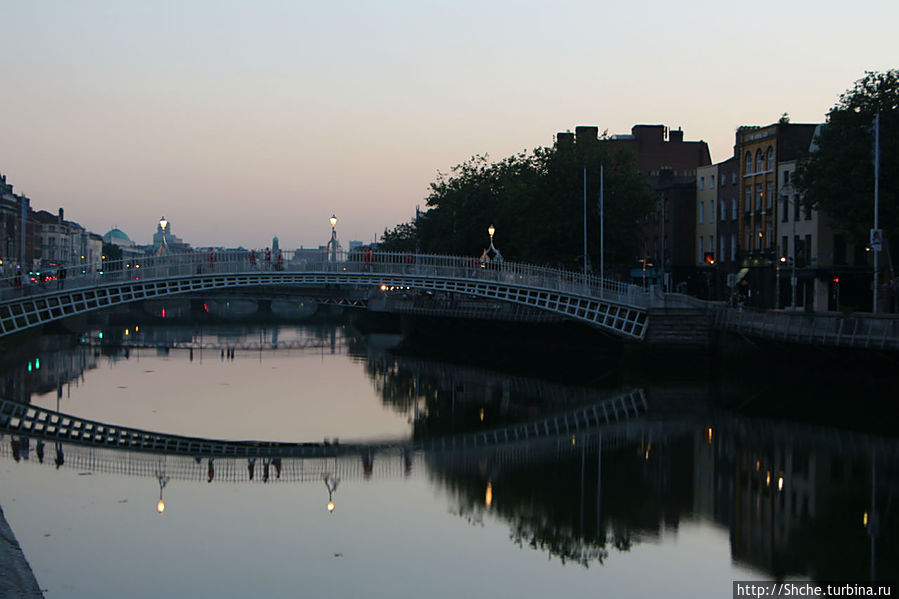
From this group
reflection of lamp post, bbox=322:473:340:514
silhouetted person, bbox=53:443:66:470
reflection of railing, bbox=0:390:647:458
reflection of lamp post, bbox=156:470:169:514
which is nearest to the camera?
reflection of lamp post, bbox=156:470:169:514

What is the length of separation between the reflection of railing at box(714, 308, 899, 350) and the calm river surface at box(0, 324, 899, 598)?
255 centimetres

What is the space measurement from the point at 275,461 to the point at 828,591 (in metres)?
16.2

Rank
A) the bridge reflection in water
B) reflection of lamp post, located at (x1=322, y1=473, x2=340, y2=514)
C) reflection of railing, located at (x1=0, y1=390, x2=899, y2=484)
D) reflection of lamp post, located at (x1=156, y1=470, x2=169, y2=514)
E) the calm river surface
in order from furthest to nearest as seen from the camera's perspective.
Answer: reflection of railing, located at (x1=0, y1=390, x2=899, y2=484) < reflection of lamp post, located at (x1=322, y1=473, x2=340, y2=514) < reflection of lamp post, located at (x1=156, y1=470, x2=169, y2=514) < the bridge reflection in water < the calm river surface

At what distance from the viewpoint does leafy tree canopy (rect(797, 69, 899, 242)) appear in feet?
155

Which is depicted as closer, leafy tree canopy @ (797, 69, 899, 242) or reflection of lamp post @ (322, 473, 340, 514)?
reflection of lamp post @ (322, 473, 340, 514)

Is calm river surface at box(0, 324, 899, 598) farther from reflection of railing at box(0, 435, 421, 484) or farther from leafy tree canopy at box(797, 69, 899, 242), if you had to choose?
leafy tree canopy at box(797, 69, 899, 242)

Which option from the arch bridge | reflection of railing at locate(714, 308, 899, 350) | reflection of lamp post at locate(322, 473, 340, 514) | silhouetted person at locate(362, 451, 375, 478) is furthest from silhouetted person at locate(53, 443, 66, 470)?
reflection of railing at locate(714, 308, 899, 350)

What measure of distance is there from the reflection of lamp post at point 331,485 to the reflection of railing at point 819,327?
1956 centimetres

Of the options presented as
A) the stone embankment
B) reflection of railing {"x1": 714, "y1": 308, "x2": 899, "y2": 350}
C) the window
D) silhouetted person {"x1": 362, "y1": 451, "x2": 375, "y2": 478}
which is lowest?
silhouetted person {"x1": 362, "y1": 451, "x2": 375, "y2": 478}

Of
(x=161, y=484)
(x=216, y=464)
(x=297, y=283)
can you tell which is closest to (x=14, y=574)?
(x=161, y=484)

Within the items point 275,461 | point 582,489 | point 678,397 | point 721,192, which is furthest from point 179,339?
point 582,489

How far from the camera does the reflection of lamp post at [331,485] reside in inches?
1006

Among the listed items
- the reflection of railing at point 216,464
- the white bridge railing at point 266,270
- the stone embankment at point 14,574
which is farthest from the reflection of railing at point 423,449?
the white bridge railing at point 266,270

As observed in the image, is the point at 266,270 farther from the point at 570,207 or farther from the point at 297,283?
the point at 570,207
